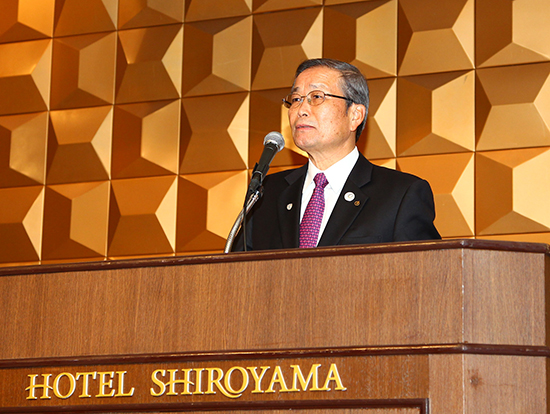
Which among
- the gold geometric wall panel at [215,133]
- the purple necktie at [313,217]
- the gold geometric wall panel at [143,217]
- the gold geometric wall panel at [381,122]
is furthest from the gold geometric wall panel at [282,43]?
the purple necktie at [313,217]

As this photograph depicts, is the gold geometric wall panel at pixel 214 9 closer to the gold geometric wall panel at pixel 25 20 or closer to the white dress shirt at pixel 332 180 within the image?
the gold geometric wall panel at pixel 25 20

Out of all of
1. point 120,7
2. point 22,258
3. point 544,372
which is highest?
point 120,7

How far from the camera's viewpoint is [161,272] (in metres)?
2.01

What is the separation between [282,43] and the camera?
402 centimetres

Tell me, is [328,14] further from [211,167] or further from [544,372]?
[544,372]

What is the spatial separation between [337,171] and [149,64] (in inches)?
69.0

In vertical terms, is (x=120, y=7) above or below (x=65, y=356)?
above

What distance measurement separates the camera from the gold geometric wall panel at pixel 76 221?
4.16 meters

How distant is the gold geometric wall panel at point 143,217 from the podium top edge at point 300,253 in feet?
6.14

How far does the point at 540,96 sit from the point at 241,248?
1.52m

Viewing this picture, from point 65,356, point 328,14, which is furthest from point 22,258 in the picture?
point 65,356

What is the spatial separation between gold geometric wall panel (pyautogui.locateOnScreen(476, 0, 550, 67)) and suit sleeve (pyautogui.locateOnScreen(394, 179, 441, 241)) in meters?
1.23

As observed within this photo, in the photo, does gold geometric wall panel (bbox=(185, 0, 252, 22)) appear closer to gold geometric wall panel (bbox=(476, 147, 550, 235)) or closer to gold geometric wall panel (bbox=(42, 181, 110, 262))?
gold geometric wall panel (bbox=(42, 181, 110, 262))

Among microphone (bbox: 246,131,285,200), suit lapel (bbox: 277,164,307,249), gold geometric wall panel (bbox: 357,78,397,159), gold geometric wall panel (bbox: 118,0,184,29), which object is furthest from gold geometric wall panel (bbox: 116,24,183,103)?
microphone (bbox: 246,131,285,200)
